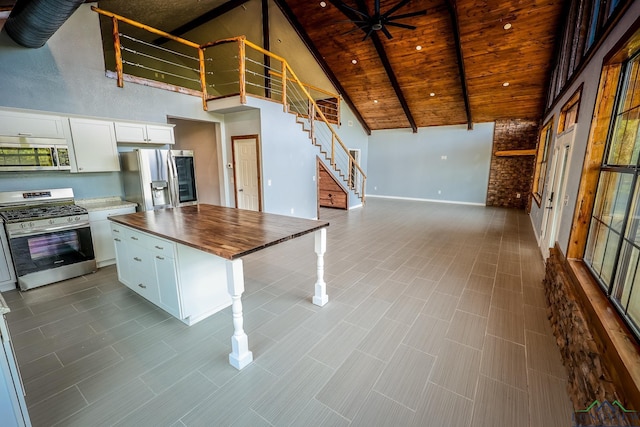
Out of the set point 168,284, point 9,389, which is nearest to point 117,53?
point 168,284

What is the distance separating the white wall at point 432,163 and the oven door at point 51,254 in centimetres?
976

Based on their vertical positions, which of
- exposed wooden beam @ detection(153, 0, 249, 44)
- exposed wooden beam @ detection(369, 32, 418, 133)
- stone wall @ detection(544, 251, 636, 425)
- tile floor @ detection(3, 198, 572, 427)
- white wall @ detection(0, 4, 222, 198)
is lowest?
tile floor @ detection(3, 198, 572, 427)

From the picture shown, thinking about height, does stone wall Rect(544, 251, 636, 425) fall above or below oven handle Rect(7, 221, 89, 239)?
below

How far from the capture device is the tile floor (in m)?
1.74

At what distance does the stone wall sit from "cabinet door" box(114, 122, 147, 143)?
5651 millimetres

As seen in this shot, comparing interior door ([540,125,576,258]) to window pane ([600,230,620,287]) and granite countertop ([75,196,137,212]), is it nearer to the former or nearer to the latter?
window pane ([600,230,620,287])

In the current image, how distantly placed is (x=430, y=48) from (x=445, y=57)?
484 millimetres

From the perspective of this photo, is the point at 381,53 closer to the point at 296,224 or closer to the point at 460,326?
the point at 296,224

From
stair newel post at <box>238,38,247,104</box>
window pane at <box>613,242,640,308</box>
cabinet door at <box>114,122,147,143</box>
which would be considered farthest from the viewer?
stair newel post at <box>238,38,247,104</box>

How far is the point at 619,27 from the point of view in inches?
82.6

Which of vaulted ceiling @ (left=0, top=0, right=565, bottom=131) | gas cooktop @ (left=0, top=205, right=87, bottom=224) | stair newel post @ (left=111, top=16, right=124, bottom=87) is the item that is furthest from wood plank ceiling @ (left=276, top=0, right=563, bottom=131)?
gas cooktop @ (left=0, top=205, right=87, bottom=224)

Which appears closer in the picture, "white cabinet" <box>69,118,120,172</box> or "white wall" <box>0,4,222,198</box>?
"white wall" <box>0,4,222,198</box>

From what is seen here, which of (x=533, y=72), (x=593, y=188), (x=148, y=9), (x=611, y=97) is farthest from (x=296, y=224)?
(x=533, y=72)

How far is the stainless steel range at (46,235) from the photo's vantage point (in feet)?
10.5
